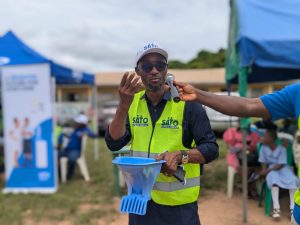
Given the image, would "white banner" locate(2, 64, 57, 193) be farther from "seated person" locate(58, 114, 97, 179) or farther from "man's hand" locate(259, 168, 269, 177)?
"man's hand" locate(259, 168, 269, 177)

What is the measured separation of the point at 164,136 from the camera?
2230 mm

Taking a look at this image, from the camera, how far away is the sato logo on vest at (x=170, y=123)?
222 cm

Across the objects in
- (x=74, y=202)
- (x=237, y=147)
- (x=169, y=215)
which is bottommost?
(x=74, y=202)

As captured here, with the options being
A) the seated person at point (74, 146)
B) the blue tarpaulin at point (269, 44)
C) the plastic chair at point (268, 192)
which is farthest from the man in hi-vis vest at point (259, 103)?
the seated person at point (74, 146)

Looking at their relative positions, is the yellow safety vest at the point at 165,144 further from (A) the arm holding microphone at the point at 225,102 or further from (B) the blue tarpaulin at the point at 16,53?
(B) the blue tarpaulin at the point at 16,53

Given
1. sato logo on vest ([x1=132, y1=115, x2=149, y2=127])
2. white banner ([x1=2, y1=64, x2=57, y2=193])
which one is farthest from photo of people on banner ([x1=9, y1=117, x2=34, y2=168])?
sato logo on vest ([x1=132, y1=115, x2=149, y2=127])

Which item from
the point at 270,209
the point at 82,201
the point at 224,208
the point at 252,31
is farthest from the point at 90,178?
the point at 252,31

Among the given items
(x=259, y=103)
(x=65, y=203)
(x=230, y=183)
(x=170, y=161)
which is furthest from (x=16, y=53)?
(x=259, y=103)

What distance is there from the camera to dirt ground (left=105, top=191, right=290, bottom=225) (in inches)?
203

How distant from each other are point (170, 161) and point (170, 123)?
0.29 m

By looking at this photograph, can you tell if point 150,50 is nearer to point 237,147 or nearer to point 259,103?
point 259,103

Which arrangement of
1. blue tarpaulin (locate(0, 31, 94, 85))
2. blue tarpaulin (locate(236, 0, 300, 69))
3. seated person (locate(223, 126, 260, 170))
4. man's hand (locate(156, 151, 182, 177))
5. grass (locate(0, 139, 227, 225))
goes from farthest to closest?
blue tarpaulin (locate(0, 31, 94, 85)) < seated person (locate(223, 126, 260, 170)) < grass (locate(0, 139, 227, 225)) < blue tarpaulin (locate(236, 0, 300, 69)) < man's hand (locate(156, 151, 182, 177))

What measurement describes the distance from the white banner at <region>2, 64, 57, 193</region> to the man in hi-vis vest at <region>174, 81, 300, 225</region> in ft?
17.5

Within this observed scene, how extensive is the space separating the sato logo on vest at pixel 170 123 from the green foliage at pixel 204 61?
35.0 meters
